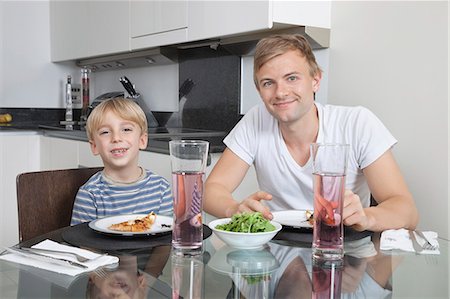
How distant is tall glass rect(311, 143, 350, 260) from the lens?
3.01 ft

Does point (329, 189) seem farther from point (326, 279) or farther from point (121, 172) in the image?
point (121, 172)

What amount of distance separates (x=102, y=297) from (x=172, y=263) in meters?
0.18

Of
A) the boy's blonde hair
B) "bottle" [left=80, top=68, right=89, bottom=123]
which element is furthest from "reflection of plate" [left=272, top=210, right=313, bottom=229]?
"bottle" [left=80, top=68, right=89, bottom=123]

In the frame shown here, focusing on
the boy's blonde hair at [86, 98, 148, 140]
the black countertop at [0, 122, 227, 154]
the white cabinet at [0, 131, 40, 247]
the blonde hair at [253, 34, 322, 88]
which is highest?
the blonde hair at [253, 34, 322, 88]

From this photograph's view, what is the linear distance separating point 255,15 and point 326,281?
5.11 feet

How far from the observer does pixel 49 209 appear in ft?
4.90

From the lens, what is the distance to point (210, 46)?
2.79 m

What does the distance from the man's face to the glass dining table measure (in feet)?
1.84

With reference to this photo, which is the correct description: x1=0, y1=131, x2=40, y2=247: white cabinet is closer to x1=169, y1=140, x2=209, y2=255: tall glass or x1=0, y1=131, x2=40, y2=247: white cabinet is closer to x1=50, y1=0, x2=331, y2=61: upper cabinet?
x1=50, y1=0, x2=331, y2=61: upper cabinet

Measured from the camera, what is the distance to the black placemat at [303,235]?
113 cm

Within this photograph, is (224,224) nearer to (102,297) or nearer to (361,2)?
(102,297)

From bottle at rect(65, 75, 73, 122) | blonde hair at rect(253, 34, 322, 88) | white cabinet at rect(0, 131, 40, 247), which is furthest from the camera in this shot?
bottle at rect(65, 75, 73, 122)

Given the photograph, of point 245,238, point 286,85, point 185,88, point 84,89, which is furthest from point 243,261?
point 84,89

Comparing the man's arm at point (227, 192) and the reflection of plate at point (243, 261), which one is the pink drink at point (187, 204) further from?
the man's arm at point (227, 192)
